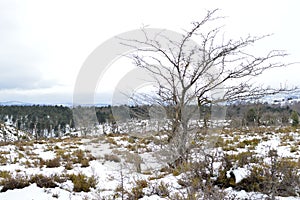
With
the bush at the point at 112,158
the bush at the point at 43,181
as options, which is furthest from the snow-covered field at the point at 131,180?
the bush at the point at 112,158

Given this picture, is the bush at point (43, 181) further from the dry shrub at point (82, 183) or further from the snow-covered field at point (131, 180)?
the dry shrub at point (82, 183)

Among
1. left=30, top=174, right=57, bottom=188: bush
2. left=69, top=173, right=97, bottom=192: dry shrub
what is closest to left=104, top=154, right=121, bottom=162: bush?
left=69, top=173, right=97, bottom=192: dry shrub

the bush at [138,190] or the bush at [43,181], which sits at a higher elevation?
the bush at [138,190]

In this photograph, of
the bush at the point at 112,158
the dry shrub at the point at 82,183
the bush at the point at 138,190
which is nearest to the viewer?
the bush at the point at 138,190

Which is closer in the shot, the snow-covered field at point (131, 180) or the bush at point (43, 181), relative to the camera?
the snow-covered field at point (131, 180)

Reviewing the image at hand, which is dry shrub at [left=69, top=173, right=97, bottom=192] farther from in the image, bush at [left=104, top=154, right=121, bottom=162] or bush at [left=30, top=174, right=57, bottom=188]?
bush at [left=104, top=154, right=121, bottom=162]

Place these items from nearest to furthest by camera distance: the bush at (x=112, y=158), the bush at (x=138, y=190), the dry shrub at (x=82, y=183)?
1. the bush at (x=138, y=190)
2. the dry shrub at (x=82, y=183)
3. the bush at (x=112, y=158)

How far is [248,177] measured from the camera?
4371mm

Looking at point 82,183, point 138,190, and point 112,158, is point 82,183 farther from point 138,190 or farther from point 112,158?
point 112,158

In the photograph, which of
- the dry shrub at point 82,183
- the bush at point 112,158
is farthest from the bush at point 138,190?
the bush at point 112,158

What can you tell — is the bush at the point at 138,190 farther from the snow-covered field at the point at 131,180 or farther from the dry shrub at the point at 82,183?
the dry shrub at the point at 82,183

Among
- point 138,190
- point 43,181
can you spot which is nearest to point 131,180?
point 138,190

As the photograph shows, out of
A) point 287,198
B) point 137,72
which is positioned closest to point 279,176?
point 287,198

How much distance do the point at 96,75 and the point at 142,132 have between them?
1884 mm
